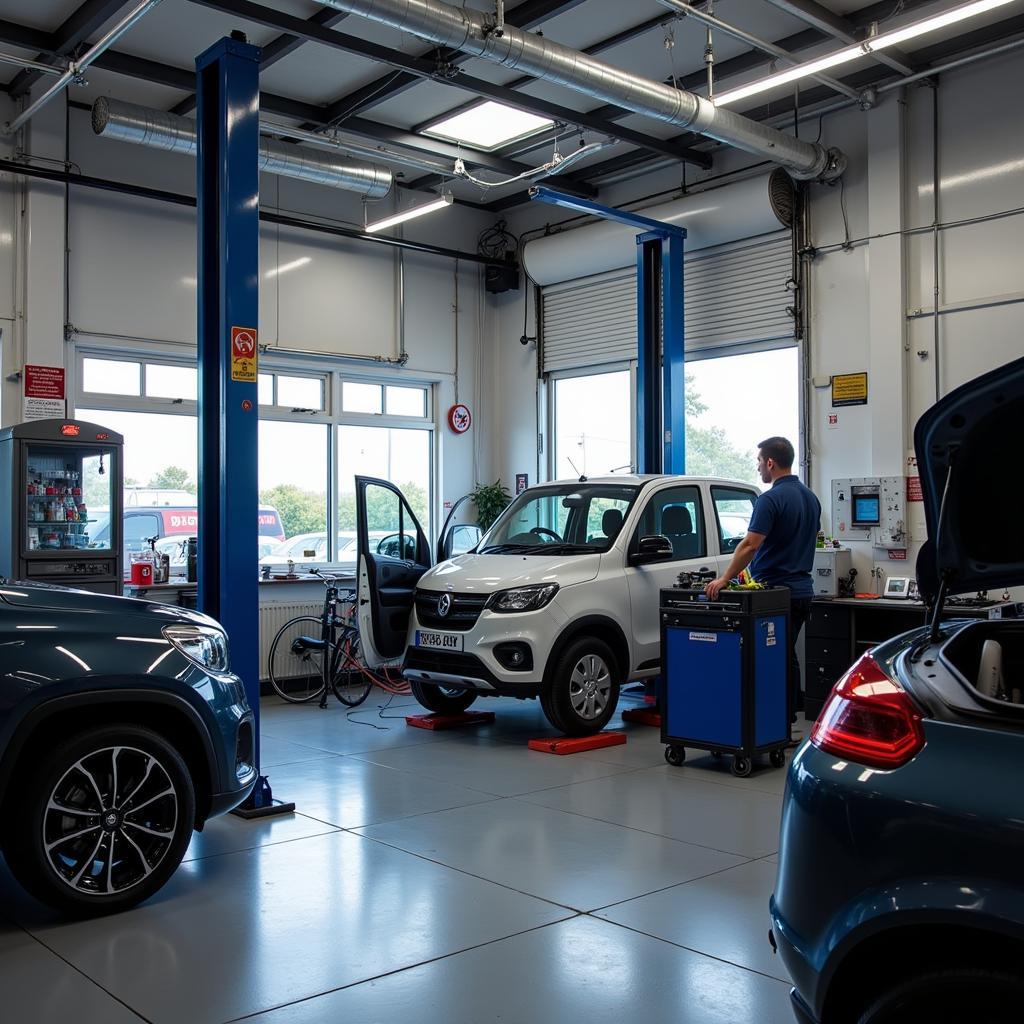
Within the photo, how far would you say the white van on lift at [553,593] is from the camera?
677cm

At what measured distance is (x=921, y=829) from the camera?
6.08 feet

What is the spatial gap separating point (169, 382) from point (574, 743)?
5631 mm

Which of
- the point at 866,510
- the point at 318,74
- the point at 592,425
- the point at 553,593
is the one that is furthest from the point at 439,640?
the point at 592,425

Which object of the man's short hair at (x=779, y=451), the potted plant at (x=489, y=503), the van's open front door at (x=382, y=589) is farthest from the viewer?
the potted plant at (x=489, y=503)

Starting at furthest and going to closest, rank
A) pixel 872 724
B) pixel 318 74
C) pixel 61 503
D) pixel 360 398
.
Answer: pixel 360 398, pixel 318 74, pixel 61 503, pixel 872 724

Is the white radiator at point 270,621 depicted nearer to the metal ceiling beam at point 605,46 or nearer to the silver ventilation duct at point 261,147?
the silver ventilation duct at point 261,147

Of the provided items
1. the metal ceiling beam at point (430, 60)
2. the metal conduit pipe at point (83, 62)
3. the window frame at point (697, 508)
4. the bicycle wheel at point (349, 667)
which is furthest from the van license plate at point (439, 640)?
the metal conduit pipe at point (83, 62)

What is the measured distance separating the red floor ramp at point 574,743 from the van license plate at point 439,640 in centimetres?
81

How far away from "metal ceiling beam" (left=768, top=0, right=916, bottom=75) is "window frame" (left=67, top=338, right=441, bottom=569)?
5.16 meters

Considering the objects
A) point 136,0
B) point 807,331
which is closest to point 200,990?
point 136,0

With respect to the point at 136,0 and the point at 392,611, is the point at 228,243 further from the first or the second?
the point at 136,0

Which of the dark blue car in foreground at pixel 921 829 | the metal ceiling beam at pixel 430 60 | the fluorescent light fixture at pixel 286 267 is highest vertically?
the metal ceiling beam at pixel 430 60

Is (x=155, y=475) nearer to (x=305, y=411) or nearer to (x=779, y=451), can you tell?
(x=305, y=411)

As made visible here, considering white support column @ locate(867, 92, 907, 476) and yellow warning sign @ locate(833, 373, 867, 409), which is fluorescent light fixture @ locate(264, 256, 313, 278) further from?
white support column @ locate(867, 92, 907, 476)
